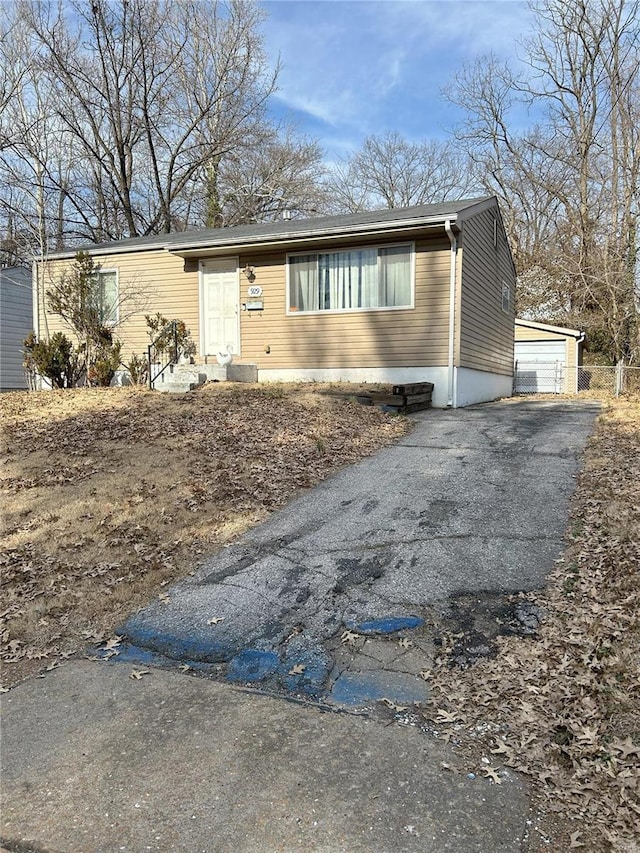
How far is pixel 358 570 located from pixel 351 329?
26.0 ft

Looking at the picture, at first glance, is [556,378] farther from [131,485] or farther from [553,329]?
[131,485]

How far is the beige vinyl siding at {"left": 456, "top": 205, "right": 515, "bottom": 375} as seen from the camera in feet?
36.1

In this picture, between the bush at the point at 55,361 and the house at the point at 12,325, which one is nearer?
the bush at the point at 55,361

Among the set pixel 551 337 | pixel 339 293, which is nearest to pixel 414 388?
pixel 339 293

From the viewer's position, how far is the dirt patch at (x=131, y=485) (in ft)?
12.3

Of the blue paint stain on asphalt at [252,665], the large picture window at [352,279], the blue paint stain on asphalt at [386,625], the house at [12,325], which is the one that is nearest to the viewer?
the blue paint stain on asphalt at [252,665]

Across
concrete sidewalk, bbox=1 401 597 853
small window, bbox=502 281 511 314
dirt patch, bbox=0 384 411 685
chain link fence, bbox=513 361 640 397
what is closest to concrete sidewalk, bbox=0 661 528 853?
concrete sidewalk, bbox=1 401 597 853

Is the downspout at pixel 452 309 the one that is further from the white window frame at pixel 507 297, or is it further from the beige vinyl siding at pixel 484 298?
the white window frame at pixel 507 297

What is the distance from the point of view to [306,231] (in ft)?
36.7

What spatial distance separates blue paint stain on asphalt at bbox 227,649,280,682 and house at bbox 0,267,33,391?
1701cm

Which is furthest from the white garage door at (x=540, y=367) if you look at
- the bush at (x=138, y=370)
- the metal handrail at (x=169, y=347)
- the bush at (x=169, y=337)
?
the bush at (x=138, y=370)

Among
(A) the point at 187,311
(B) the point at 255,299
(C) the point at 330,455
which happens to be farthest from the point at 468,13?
(C) the point at 330,455

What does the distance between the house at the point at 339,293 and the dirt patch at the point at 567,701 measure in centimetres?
736

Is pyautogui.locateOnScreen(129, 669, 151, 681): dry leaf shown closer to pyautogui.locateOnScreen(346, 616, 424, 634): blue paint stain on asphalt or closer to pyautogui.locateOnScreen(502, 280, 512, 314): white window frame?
pyautogui.locateOnScreen(346, 616, 424, 634): blue paint stain on asphalt
